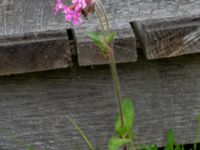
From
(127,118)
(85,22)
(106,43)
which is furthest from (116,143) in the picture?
(85,22)

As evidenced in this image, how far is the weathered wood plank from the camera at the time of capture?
3.91 feet

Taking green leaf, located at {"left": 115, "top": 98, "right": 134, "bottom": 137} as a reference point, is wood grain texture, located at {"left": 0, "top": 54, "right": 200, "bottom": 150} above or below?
above

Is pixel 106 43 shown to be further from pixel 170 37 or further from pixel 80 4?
pixel 170 37

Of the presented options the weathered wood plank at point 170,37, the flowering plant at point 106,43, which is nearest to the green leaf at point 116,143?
the flowering plant at point 106,43

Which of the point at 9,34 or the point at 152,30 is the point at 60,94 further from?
the point at 152,30

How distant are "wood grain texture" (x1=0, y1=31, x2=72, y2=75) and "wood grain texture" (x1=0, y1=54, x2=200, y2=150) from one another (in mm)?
91

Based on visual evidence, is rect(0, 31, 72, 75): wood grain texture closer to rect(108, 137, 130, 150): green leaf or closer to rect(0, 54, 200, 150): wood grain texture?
rect(0, 54, 200, 150): wood grain texture

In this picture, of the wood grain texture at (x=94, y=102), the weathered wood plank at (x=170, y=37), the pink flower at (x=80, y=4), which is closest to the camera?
the pink flower at (x=80, y=4)

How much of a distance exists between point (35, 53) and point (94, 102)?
0.27 metres

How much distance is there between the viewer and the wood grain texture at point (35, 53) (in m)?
1.20

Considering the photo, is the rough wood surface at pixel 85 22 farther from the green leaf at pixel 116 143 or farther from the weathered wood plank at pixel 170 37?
the green leaf at pixel 116 143

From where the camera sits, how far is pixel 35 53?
120cm

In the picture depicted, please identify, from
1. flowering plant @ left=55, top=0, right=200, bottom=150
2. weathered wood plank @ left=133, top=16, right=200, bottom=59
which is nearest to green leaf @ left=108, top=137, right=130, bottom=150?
flowering plant @ left=55, top=0, right=200, bottom=150

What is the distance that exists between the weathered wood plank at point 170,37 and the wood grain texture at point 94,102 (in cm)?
11
